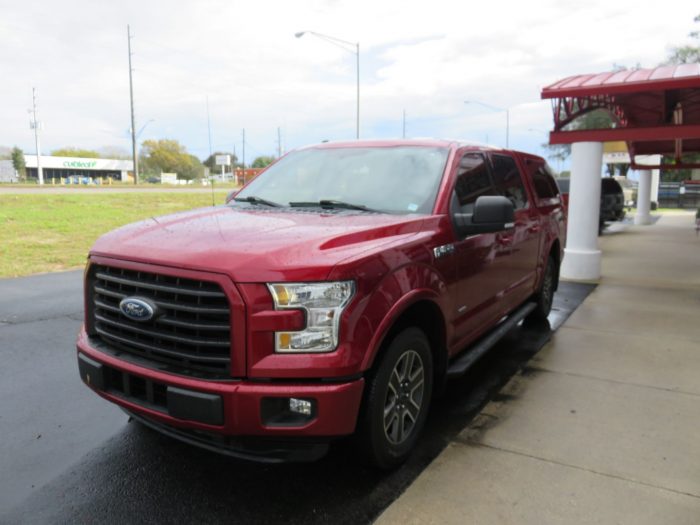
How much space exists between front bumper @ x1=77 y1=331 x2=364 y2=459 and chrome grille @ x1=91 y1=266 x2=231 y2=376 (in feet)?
0.32

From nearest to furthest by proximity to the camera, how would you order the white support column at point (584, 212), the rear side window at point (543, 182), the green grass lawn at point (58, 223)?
the rear side window at point (543, 182), the white support column at point (584, 212), the green grass lawn at point (58, 223)

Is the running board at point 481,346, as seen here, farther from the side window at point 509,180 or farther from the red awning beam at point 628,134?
the red awning beam at point 628,134

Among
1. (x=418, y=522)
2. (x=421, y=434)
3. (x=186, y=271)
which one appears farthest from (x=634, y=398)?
(x=186, y=271)

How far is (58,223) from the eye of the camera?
1623cm

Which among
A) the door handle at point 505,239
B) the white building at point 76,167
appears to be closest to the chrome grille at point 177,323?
the door handle at point 505,239

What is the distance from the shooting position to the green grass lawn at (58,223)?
10852 mm

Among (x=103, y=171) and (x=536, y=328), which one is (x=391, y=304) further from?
(x=103, y=171)

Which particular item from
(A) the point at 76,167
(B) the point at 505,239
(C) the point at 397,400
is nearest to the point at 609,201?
(B) the point at 505,239

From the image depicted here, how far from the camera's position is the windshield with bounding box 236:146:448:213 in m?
3.76

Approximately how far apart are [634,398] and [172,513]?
344 cm

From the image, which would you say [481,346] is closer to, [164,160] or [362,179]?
[362,179]

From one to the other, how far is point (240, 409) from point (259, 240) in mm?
827

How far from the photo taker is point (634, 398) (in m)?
4.30

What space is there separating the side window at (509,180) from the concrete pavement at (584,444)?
151 centimetres
